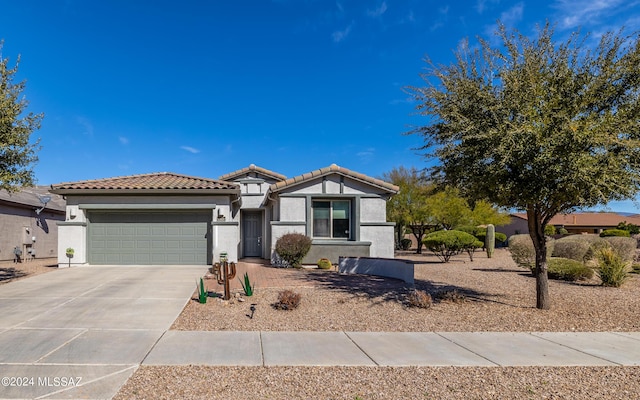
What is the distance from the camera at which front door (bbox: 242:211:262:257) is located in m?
22.3

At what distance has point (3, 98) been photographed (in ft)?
38.3

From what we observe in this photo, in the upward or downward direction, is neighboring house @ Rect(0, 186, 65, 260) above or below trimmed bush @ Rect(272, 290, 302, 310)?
above

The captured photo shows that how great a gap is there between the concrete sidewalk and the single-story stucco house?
9.49 m

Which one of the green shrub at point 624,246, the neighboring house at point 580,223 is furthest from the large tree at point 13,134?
the neighboring house at point 580,223

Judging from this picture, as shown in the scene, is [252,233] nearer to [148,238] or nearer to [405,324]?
[148,238]

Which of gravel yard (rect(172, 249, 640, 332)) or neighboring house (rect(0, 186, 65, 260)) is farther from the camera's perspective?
neighboring house (rect(0, 186, 65, 260))

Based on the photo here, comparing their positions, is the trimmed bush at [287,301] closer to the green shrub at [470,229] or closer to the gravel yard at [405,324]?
the gravel yard at [405,324]

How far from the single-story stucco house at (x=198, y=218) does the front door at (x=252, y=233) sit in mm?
4453

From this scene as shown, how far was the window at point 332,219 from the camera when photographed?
18.0 metres

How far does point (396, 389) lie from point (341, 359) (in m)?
1.19

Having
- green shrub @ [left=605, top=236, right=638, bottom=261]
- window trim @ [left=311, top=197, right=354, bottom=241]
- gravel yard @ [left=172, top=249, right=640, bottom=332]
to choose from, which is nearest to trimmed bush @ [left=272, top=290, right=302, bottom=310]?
gravel yard @ [left=172, top=249, right=640, bottom=332]

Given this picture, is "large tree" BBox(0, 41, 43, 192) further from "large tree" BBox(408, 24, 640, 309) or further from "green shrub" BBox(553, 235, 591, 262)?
"green shrub" BBox(553, 235, 591, 262)

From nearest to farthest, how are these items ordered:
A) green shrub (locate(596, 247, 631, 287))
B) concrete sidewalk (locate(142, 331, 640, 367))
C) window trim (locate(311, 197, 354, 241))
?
concrete sidewalk (locate(142, 331, 640, 367)), green shrub (locate(596, 247, 631, 287)), window trim (locate(311, 197, 354, 241))

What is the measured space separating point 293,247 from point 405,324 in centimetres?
852
